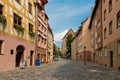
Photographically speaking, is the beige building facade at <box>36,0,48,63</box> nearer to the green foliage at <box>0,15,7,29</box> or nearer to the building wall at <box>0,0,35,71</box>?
the building wall at <box>0,0,35,71</box>

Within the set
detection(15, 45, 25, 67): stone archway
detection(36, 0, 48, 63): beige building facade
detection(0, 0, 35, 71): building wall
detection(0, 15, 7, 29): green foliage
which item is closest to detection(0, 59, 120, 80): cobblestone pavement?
detection(0, 0, 35, 71): building wall

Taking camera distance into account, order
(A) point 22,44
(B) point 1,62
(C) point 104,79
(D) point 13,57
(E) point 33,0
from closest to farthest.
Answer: (C) point 104,79 → (B) point 1,62 → (D) point 13,57 → (A) point 22,44 → (E) point 33,0

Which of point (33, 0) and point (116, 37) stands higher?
point (33, 0)

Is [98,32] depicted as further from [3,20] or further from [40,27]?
[3,20]

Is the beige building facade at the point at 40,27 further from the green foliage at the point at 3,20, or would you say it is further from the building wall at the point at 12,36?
the green foliage at the point at 3,20

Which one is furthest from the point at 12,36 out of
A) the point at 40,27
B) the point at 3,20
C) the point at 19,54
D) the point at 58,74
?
the point at 40,27

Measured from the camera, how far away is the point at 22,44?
2908 centimetres

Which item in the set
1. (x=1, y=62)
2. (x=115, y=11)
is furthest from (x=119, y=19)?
(x=1, y=62)

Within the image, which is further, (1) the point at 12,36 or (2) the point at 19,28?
(2) the point at 19,28

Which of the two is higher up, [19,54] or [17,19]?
[17,19]

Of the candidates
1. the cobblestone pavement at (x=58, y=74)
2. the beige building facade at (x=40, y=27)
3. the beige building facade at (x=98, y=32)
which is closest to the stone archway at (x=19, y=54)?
the cobblestone pavement at (x=58, y=74)

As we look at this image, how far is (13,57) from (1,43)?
138 inches

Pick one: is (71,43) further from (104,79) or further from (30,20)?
(104,79)

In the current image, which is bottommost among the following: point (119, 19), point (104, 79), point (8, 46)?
point (104, 79)
